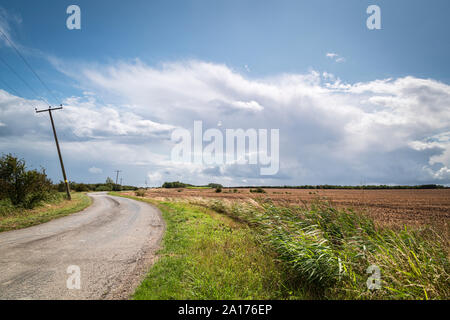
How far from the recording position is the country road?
178 inches

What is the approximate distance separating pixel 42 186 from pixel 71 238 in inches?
661

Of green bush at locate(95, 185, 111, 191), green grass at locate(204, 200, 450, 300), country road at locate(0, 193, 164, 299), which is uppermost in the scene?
green grass at locate(204, 200, 450, 300)

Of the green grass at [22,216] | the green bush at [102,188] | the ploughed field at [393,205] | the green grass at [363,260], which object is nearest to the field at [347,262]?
the green grass at [363,260]

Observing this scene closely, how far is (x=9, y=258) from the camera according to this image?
21.3ft

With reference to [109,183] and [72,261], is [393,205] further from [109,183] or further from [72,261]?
[109,183]

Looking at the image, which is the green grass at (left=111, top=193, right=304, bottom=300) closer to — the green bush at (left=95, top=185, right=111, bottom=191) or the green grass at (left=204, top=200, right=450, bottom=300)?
the green grass at (left=204, top=200, right=450, bottom=300)

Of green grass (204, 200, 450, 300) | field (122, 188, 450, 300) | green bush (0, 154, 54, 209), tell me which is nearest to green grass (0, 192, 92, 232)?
green bush (0, 154, 54, 209)

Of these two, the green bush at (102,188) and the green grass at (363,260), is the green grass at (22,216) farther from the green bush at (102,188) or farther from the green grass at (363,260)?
the green bush at (102,188)

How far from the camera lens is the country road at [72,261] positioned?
178 inches

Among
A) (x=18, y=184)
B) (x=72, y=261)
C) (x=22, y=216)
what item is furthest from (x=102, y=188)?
(x=72, y=261)

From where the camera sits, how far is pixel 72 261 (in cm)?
638

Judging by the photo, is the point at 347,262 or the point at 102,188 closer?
the point at 347,262

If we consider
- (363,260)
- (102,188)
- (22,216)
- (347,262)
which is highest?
(347,262)
